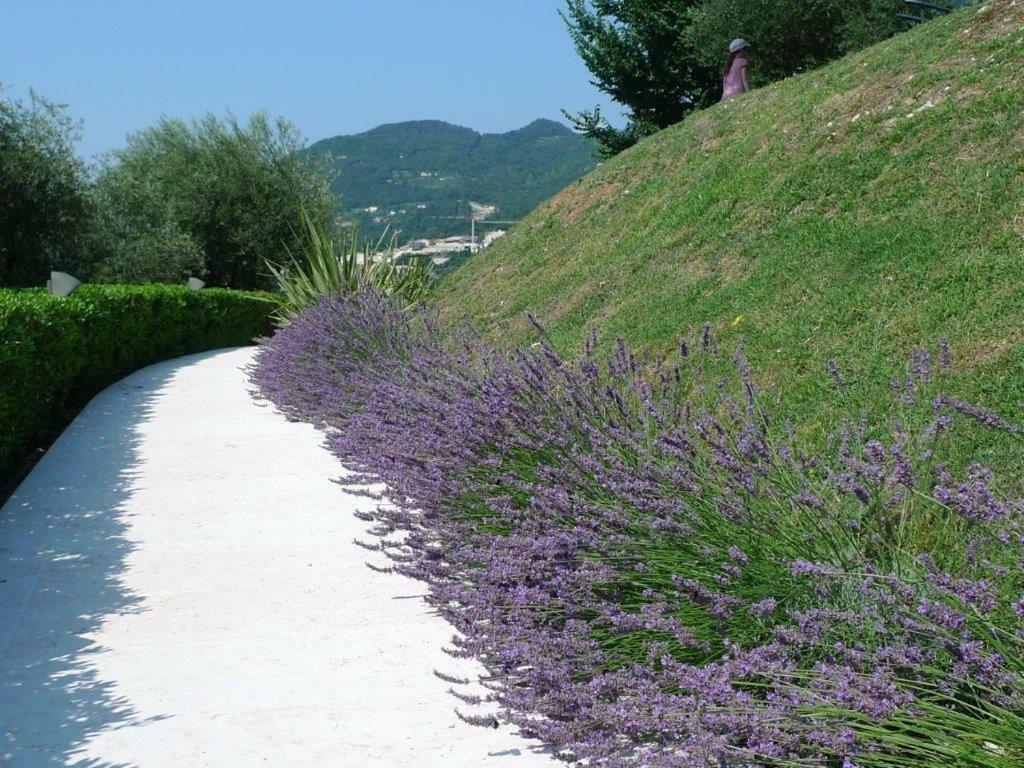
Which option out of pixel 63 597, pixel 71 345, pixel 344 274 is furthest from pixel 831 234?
pixel 344 274

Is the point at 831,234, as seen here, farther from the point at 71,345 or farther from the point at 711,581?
the point at 71,345

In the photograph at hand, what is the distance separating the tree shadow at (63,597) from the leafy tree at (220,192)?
19.3 meters

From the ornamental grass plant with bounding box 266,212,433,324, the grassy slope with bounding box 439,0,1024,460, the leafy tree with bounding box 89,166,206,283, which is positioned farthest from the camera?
the leafy tree with bounding box 89,166,206,283

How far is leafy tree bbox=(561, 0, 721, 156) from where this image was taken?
23.8m

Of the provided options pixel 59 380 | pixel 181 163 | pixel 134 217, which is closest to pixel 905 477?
pixel 59 380

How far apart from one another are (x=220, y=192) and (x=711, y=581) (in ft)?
88.8

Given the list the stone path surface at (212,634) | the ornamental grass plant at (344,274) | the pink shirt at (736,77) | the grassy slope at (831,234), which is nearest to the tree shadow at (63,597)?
the stone path surface at (212,634)

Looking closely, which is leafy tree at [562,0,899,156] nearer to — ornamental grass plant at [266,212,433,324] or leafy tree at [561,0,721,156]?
leafy tree at [561,0,721,156]

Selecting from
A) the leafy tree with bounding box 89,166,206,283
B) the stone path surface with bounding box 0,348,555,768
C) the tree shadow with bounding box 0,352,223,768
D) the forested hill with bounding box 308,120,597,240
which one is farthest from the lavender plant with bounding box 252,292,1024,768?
the forested hill with bounding box 308,120,597,240

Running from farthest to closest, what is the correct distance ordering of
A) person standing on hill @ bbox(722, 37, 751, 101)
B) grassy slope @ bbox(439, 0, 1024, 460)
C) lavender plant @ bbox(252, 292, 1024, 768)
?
person standing on hill @ bbox(722, 37, 751, 101) < grassy slope @ bbox(439, 0, 1024, 460) < lavender plant @ bbox(252, 292, 1024, 768)

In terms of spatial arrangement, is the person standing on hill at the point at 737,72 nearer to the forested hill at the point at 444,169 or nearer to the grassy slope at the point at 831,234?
the grassy slope at the point at 831,234

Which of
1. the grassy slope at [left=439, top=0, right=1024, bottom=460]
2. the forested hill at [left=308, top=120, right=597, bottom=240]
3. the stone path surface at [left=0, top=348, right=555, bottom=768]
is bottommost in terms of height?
the stone path surface at [left=0, top=348, right=555, bottom=768]

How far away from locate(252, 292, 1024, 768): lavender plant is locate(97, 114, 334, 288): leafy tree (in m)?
22.8

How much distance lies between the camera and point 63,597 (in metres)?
4.29
